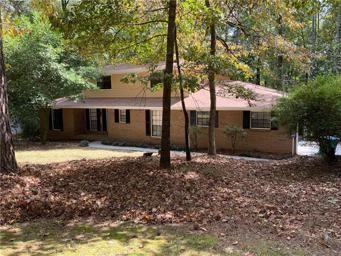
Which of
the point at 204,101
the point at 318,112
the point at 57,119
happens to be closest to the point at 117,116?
the point at 57,119

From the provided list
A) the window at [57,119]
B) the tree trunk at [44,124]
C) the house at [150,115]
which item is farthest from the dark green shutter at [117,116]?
the window at [57,119]

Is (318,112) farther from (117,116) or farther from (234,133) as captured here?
(117,116)

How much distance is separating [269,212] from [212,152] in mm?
7160

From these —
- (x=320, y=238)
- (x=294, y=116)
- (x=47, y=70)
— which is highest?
(x=47, y=70)

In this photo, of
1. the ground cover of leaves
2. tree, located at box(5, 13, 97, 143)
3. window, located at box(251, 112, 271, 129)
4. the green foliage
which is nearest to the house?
window, located at box(251, 112, 271, 129)

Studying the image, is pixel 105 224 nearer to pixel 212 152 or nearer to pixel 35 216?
pixel 35 216

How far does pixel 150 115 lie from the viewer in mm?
22250

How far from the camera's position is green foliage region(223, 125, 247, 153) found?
17500 mm

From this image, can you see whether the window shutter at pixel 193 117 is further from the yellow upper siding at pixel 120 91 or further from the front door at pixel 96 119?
the front door at pixel 96 119

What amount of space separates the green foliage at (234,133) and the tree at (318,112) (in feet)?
18.0

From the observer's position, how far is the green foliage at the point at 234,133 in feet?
57.4

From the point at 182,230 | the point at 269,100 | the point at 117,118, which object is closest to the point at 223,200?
the point at 182,230

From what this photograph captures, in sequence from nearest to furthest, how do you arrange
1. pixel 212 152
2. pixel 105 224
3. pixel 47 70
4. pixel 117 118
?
pixel 105 224
pixel 212 152
pixel 47 70
pixel 117 118

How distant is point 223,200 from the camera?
7.30 meters
